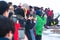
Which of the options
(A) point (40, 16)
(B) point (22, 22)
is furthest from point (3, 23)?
(A) point (40, 16)

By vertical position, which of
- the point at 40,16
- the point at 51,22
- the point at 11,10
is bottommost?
the point at 51,22

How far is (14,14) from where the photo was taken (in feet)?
16.7

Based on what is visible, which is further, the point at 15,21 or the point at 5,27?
the point at 15,21

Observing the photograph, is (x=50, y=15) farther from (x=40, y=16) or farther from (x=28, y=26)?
(x=28, y=26)

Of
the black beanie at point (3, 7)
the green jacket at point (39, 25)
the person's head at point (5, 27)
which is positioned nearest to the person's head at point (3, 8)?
the black beanie at point (3, 7)

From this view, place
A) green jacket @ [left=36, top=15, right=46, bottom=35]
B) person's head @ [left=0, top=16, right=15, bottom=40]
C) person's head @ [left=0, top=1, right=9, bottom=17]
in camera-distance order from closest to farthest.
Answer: person's head @ [left=0, top=16, right=15, bottom=40]
person's head @ [left=0, top=1, right=9, bottom=17]
green jacket @ [left=36, top=15, right=46, bottom=35]

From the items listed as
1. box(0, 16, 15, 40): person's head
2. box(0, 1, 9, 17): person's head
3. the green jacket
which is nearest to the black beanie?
box(0, 1, 9, 17): person's head

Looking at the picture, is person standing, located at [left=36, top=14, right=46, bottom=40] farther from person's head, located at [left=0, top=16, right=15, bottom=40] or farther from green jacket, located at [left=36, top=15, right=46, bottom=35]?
person's head, located at [left=0, top=16, right=15, bottom=40]

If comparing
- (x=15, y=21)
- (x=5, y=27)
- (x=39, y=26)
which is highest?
(x=5, y=27)

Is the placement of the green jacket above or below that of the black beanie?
below

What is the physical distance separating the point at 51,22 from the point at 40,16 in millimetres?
10222

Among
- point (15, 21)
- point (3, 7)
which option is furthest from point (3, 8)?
point (15, 21)

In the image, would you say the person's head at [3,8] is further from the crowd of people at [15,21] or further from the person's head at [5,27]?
the person's head at [5,27]

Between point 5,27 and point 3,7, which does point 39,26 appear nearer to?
point 3,7
